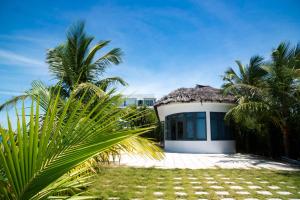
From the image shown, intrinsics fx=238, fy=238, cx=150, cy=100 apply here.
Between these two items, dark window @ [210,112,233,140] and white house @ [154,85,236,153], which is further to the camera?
dark window @ [210,112,233,140]

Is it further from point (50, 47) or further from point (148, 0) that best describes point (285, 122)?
point (50, 47)

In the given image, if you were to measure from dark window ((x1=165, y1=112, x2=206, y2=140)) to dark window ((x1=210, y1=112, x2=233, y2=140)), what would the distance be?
1.74 feet

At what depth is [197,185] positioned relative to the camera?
581 centimetres

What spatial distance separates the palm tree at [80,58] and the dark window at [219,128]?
6.36 meters

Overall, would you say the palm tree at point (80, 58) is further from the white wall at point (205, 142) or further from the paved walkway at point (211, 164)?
the white wall at point (205, 142)

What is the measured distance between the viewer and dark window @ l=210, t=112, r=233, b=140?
14227 millimetres

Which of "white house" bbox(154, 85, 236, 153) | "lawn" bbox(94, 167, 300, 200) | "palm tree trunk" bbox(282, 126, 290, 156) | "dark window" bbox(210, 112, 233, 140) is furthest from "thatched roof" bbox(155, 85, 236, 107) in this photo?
"lawn" bbox(94, 167, 300, 200)

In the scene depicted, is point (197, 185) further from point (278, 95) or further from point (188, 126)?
point (188, 126)

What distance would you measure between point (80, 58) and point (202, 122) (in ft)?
26.2

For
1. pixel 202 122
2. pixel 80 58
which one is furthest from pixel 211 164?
pixel 80 58

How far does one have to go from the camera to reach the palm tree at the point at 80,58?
406 inches

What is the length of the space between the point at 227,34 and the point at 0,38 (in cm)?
857

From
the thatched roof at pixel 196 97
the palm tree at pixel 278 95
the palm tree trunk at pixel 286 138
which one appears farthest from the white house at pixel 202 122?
the palm tree trunk at pixel 286 138

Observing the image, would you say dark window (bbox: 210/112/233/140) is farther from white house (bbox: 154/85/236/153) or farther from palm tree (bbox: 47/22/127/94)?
palm tree (bbox: 47/22/127/94)
